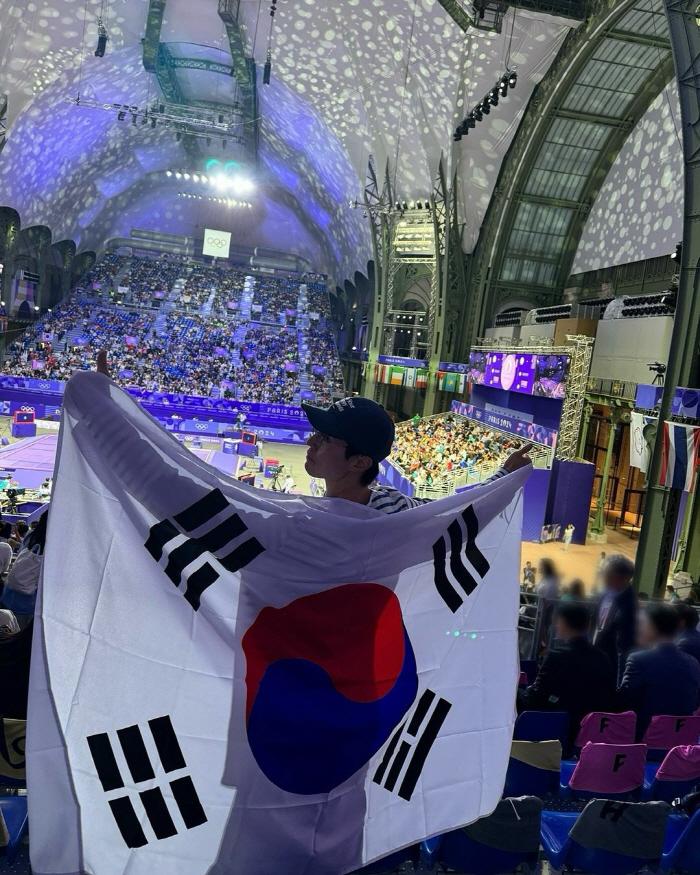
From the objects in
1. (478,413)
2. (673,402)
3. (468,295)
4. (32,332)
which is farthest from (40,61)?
(673,402)

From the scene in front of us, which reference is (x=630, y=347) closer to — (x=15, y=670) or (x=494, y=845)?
(x=494, y=845)

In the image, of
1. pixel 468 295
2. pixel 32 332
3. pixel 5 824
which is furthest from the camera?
pixel 32 332

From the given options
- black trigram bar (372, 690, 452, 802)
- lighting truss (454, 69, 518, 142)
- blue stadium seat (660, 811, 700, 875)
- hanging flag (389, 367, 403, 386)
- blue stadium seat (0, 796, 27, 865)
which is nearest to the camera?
black trigram bar (372, 690, 452, 802)

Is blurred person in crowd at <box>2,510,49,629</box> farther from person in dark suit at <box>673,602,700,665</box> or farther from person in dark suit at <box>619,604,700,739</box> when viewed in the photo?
person in dark suit at <box>673,602,700,665</box>

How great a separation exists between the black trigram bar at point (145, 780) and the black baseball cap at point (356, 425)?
44.3 inches

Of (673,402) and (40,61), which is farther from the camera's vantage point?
(40,61)

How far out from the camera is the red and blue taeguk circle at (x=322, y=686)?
7.89 ft

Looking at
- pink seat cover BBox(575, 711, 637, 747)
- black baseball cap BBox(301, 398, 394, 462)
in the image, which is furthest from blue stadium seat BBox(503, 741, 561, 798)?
black baseball cap BBox(301, 398, 394, 462)

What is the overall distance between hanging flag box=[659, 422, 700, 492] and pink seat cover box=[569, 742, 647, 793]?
29.4 feet

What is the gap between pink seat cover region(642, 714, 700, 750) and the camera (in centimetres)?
465

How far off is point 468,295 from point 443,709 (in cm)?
3240

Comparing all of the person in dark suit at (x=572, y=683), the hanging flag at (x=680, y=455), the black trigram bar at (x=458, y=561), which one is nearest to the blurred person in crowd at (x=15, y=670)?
the black trigram bar at (x=458, y=561)

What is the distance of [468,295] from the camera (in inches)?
1330

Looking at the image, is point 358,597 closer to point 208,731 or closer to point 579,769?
point 208,731
